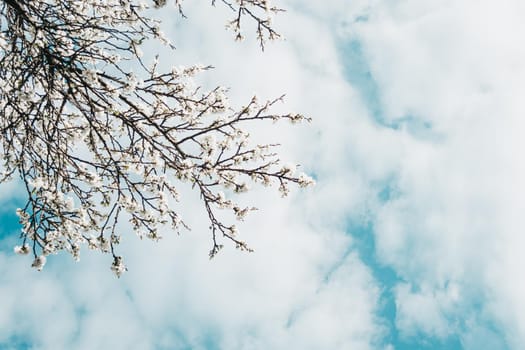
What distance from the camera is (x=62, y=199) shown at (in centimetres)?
573

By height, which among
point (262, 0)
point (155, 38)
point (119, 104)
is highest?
point (262, 0)

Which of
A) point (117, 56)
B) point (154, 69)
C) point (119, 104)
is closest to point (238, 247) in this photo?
point (119, 104)

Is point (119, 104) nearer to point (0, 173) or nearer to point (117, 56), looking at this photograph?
point (117, 56)

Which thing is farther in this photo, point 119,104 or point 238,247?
point 238,247

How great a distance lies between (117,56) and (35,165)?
6.09ft

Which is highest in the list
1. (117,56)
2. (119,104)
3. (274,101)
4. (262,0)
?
(262,0)

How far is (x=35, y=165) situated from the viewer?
235 inches

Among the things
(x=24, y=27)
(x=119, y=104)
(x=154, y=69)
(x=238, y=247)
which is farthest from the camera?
(x=154, y=69)

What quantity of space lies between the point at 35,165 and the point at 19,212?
647 millimetres

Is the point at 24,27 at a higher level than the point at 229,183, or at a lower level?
higher

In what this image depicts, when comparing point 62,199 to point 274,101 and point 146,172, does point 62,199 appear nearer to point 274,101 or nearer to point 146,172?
point 146,172

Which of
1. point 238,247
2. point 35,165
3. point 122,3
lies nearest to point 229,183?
point 238,247

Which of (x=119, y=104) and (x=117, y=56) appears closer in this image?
(x=119, y=104)

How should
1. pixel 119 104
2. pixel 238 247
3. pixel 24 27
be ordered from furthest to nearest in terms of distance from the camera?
1. pixel 238 247
2. pixel 119 104
3. pixel 24 27
